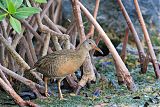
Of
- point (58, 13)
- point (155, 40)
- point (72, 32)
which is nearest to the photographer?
point (72, 32)

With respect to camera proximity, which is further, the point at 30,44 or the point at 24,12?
the point at 30,44

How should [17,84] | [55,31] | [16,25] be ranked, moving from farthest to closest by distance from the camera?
[55,31] < [17,84] < [16,25]

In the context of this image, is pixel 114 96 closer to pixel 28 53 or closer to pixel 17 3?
pixel 28 53

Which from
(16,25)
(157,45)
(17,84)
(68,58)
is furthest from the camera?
(157,45)

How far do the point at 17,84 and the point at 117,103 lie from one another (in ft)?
3.92

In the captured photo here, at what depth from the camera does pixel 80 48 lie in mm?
6008

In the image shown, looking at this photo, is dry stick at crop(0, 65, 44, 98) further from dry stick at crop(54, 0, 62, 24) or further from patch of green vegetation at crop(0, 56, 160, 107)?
dry stick at crop(54, 0, 62, 24)

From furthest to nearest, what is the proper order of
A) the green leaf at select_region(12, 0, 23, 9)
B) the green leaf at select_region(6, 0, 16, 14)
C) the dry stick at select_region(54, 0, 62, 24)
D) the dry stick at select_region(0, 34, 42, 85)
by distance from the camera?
the dry stick at select_region(54, 0, 62, 24)
the dry stick at select_region(0, 34, 42, 85)
the green leaf at select_region(12, 0, 23, 9)
the green leaf at select_region(6, 0, 16, 14)

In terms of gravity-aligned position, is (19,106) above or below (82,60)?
below

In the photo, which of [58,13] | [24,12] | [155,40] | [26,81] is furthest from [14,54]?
[155,40]

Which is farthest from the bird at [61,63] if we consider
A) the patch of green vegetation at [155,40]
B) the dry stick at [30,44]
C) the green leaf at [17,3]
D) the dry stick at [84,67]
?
the patch of green vegetation at [155,40]

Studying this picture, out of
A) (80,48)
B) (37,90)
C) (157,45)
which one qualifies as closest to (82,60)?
(80,48)

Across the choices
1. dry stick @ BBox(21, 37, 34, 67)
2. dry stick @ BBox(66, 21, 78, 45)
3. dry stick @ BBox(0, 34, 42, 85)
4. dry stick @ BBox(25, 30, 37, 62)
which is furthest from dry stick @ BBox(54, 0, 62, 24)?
dry stick @ BBox(0, 34, 42, 85)

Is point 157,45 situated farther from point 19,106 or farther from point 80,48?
point 19,106
